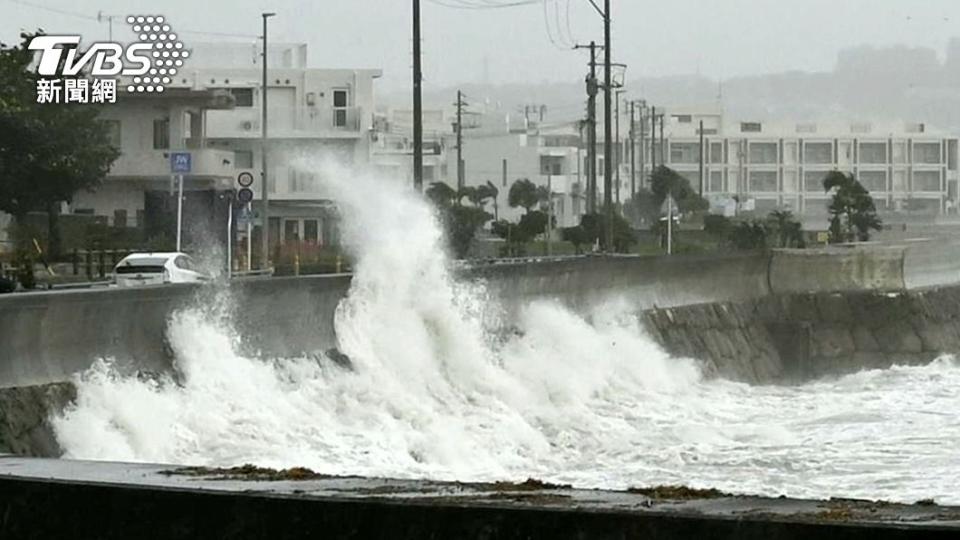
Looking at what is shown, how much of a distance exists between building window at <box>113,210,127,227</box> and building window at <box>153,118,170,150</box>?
7.69 ft

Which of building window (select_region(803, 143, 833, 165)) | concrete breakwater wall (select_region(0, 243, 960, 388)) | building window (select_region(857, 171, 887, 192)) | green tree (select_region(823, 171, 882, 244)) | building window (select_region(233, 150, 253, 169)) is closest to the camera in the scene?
concrete breakwater wall (select_region(0, 243, 960, 388))

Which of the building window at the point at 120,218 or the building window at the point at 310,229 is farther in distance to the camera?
the building window at the point at 310,229

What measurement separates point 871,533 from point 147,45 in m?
60.5

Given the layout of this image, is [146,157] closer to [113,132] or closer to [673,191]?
[113,132]

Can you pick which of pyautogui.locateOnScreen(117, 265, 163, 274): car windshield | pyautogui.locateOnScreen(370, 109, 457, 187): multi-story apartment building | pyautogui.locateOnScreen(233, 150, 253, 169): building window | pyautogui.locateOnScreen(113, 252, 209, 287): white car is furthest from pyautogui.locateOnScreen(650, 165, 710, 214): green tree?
pyautogui.locateOnScreen(117, 265, 163, 274): car windshield

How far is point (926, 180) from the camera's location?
13725 cm

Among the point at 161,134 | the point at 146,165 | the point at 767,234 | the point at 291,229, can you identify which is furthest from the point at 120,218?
the point at 767,234

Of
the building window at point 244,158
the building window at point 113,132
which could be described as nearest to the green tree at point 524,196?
the building window at point 244,158

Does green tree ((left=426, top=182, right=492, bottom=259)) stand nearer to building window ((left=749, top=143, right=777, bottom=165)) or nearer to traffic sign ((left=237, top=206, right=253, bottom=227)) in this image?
traffic sign ((left=237, top=206, right=253, bottom=227))

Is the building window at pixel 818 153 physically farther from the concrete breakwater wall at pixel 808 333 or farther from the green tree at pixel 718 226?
the concrete breakwater wall at pixel 808 333

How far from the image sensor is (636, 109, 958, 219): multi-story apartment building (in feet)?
425

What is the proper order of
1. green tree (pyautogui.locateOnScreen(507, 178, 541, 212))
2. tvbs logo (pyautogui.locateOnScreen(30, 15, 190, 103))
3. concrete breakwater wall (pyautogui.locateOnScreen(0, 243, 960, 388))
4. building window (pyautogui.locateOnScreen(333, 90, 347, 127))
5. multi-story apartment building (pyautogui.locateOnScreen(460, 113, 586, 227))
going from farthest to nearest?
multi-story apartment building (pyautogui.locateOnScreen(460, 113, 586, 227)), green tree (pyautogui.locateOnScreen(507, 178, 541, 212)), building window (pyautogui.locateOnScreen(333, 90, 347, 127)), tvbs logo (pyautogui.locateOnScreen(30, 15, 190, 103)), concrete breakwater wall (pyautogui.locateOnScreen(0, 243, 960, 388))

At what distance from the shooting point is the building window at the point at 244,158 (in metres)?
76.6

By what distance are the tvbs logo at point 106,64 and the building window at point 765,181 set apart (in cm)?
7913
